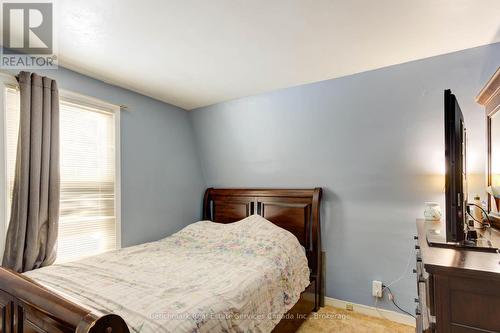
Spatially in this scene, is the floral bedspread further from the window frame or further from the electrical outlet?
the electrical outlet

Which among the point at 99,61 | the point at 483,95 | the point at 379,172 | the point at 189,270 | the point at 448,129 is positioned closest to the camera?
the point at 448,129

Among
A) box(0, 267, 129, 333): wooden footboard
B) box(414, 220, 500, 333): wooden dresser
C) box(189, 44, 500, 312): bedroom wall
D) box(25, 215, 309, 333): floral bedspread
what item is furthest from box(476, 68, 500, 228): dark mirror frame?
box(0, 267, 129, 333): wooden footboard

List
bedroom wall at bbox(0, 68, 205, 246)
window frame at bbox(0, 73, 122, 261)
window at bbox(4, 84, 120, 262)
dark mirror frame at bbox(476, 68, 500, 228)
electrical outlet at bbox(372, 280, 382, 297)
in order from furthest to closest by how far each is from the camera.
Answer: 1. bedroom wall at bbox(0, 68, 205, 246)
2. electrical outlet at bbox(372, 280, 382, 297)
3. window at bbox(4, 84, 120, 262)
4. window frame at bbox(0, 73, 122, 261)
5. dark mirror frame at bbox(476, 68, 500, 228)

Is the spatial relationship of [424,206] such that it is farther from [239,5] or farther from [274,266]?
[239,5]

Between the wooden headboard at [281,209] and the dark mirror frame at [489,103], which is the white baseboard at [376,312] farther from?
the dark mirror frame at [489,103]

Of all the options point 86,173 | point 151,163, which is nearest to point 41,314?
point 86,173

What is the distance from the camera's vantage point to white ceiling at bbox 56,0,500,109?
4.86 feet

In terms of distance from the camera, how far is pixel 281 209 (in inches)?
122

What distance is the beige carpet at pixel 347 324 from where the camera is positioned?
2.36 metres

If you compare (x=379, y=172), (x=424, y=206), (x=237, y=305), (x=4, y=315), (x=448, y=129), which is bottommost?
(x=237, y=305)

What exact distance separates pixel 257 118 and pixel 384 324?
246cm

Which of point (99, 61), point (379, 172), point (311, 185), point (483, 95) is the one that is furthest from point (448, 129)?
point (99, 61)

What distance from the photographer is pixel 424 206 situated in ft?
7.86
